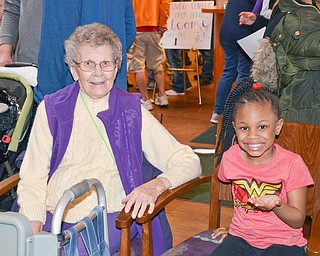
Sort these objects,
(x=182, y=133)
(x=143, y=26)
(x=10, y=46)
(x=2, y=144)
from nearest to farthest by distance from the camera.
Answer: (x=2, y=144)
(x=10, y=46)
(x=182, y=133)
(x=143, y=26)

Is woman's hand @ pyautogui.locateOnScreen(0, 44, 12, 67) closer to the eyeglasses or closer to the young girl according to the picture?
the eyeglasses

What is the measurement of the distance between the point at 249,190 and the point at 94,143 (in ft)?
1.96

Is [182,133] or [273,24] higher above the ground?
[273,24]

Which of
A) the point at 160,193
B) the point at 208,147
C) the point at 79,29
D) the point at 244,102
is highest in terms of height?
the point at 79,29

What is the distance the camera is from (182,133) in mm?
5508

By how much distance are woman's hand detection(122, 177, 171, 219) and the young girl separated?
24 centimetres

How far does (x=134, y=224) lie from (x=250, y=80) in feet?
2.50

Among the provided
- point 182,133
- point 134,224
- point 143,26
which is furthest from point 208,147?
point 134,224

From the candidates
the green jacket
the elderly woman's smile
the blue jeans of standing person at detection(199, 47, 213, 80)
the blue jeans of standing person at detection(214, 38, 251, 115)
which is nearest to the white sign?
the blue jeans of standing person at detection(199, 47, 213, 80)

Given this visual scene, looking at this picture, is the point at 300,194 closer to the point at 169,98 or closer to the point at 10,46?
Result: the point at 10,46

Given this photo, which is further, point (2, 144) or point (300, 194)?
point (2, 144)

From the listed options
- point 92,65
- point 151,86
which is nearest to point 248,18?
point 92,65

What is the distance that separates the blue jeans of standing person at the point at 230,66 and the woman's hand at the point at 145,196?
2923mm

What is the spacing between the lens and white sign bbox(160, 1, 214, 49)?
6730 mm
